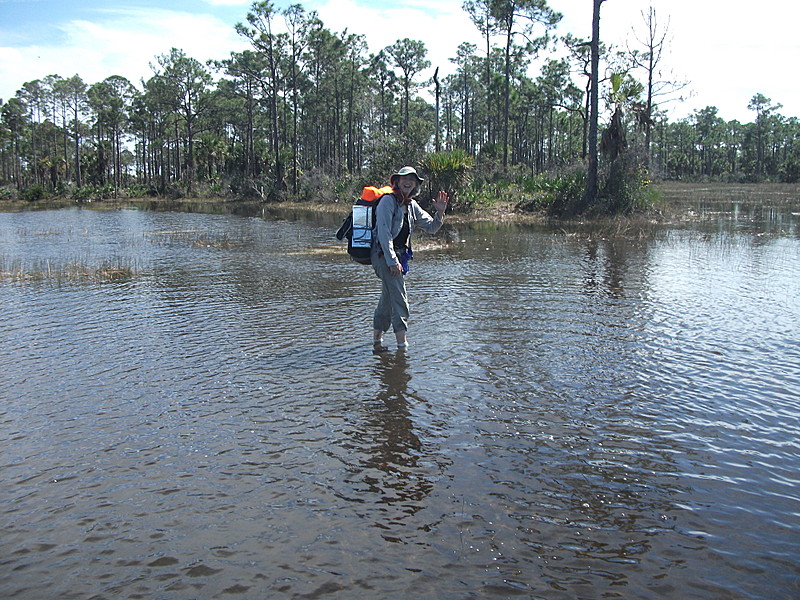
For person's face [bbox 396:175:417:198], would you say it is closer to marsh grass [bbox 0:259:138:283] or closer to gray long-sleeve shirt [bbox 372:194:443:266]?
gray long-sleeve shirt [bbox 372:194:443:266]

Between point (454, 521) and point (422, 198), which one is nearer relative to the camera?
point (454, 521)

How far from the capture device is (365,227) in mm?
7012

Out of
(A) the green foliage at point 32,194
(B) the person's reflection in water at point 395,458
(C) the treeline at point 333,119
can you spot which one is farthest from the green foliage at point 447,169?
(A) the green foliage at point 32,194

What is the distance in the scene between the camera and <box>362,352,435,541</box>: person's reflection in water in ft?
12.9

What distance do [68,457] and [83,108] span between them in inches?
3415

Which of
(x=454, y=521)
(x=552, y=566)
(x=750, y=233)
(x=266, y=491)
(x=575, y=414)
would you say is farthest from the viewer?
(x=750, y=233)

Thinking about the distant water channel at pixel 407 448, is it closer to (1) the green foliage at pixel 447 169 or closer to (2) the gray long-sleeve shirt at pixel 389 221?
(2) the gray long-sleeve shirt at pixel 389 221

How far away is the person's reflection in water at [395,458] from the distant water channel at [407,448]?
2cm

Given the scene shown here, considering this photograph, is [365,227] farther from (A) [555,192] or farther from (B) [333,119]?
(B) [333,119]

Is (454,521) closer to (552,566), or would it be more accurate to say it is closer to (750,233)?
(552,566)

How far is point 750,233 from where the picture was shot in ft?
61.7

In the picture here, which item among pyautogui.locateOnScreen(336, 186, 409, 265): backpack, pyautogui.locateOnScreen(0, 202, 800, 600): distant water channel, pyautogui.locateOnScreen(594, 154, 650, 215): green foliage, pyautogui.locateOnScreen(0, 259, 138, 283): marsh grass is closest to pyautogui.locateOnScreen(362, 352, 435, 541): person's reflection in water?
pyautogui.locateOnScreen(0, 202, 800, 600): distant water channel

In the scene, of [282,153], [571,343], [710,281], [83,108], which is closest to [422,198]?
[710,281]

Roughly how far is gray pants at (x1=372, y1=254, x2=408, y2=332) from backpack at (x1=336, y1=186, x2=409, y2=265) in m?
0.18
